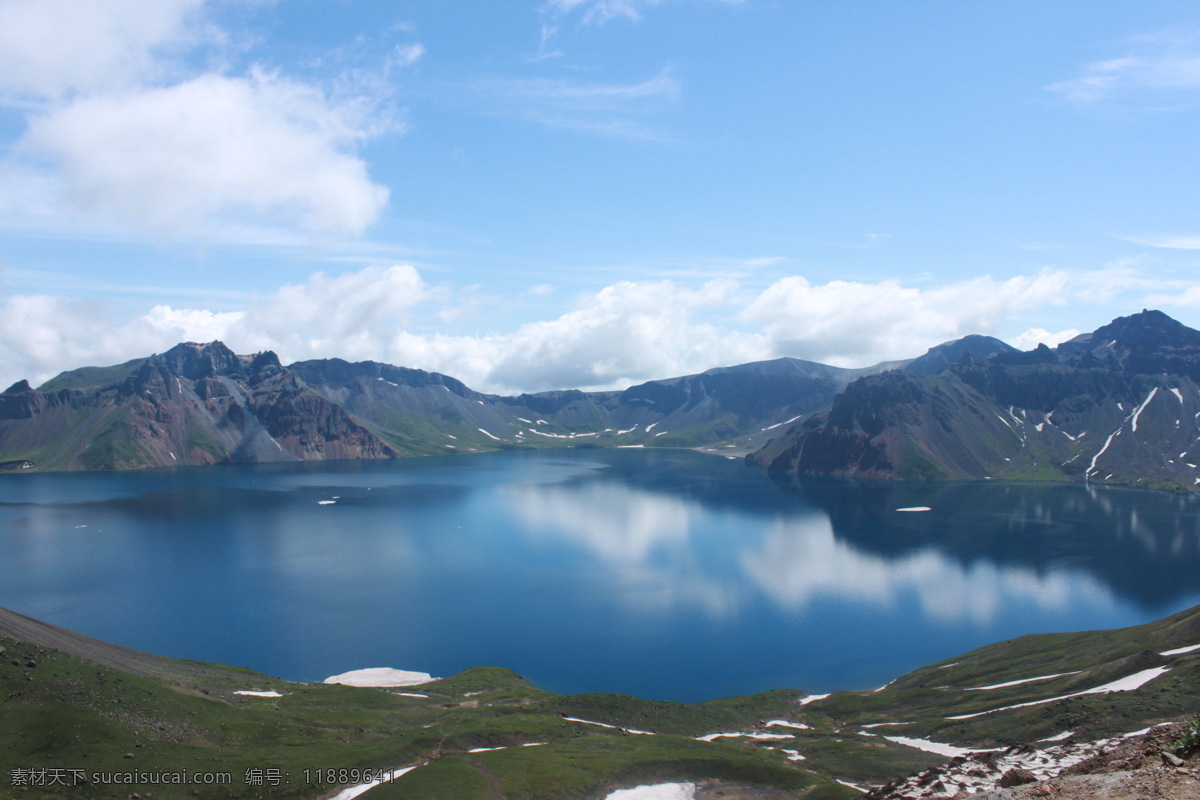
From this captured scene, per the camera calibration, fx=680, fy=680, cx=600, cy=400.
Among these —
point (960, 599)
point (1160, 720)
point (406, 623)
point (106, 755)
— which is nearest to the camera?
point (106, 755)

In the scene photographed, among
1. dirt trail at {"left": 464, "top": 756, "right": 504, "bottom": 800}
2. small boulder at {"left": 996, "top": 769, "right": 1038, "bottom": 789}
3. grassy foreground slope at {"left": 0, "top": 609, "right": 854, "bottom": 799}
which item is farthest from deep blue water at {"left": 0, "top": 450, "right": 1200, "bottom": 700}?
small boulder at {"left": 996, "top": 769, "right": 1038, "bottom": 789}

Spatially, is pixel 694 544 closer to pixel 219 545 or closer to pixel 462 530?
pixel 462 530

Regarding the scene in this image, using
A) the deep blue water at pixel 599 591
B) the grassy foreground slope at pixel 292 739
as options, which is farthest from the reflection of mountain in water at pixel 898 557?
the grassy foreground slope at pixel 292 739

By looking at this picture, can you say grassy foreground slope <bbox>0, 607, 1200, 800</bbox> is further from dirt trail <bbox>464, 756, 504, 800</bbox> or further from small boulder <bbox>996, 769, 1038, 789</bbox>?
small boulder <bbox>996, 769, 1038, 789</bbox>

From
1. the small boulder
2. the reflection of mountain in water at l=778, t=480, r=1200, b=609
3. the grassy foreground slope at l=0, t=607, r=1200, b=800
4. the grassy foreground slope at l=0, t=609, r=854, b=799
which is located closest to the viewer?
the small boulder

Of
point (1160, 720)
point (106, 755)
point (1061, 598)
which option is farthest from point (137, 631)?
point (1061, 598)

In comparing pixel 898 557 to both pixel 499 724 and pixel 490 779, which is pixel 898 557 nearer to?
pixel 499 724

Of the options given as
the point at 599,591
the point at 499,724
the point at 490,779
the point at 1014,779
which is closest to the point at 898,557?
the point at 599,591
